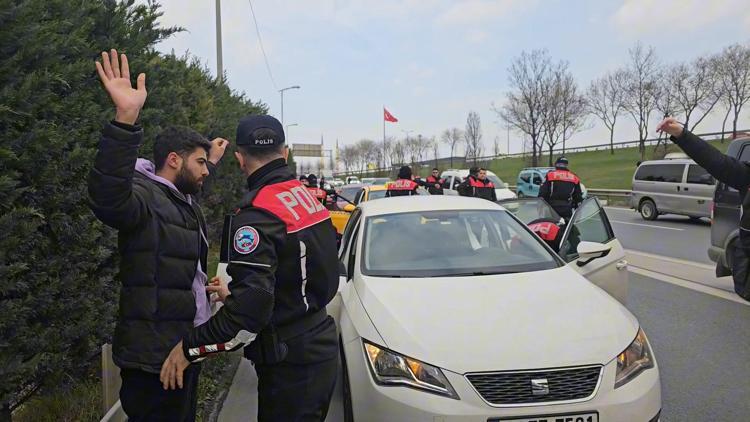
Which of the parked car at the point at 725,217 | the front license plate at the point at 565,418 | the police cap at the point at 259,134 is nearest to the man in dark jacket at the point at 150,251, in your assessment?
the police cap at the point at 259,134

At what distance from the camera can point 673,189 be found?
17.2 m

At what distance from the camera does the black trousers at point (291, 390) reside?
2379 mm

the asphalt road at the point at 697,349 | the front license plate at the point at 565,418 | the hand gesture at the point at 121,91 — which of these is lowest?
the asphalt road at the point at 697,349

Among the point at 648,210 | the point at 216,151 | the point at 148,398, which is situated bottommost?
the point at 648,210

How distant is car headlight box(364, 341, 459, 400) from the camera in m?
2.87

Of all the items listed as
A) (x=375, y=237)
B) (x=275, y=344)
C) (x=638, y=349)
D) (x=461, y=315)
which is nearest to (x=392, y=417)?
(x=461, y=315)

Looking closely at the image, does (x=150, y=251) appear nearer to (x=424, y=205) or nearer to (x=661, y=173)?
(x=424, y=205)

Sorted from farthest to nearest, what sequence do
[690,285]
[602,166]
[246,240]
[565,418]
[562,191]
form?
1. [602,166]
2. [562,191]
3. [690,285]
4. [565,418]
5. [246,240]

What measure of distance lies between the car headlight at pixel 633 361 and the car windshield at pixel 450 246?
3.22ft

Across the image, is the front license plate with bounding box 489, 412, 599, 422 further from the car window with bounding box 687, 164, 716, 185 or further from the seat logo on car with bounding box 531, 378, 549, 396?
the car window with bounding box 687, 164, 716, 185

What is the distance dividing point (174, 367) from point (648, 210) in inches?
736

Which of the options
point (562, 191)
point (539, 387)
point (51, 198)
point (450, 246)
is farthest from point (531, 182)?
point (51, 198)

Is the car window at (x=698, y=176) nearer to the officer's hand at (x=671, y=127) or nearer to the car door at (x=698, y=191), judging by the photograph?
the car door at (x=698, y=191)

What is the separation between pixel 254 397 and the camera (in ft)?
14.6
